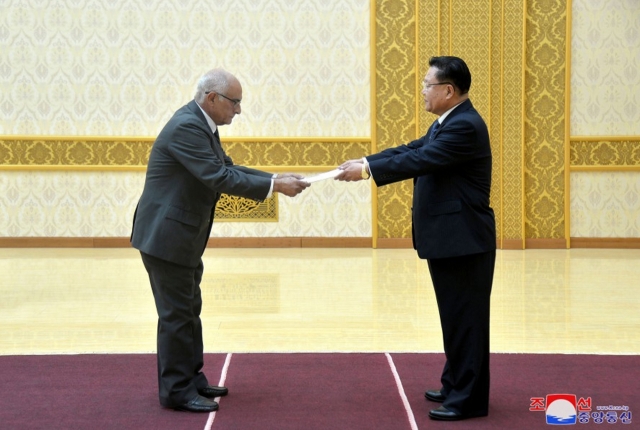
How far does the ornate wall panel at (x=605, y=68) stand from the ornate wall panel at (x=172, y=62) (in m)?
2.38

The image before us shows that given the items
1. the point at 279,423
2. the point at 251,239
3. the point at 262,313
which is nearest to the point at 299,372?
the point at 279,423

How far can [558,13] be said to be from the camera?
9094 mm

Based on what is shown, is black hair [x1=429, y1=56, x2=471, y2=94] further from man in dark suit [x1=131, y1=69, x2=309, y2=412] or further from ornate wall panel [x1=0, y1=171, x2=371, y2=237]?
ornate wall panel [x1=0, y1=171, x2=371, y2=237]

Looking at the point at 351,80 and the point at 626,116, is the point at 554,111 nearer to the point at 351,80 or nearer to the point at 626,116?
the point at 626,116

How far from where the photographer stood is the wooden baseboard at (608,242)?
9.25 metres

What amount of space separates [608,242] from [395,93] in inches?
117

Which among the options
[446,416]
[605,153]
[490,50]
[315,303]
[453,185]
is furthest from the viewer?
[605,153]

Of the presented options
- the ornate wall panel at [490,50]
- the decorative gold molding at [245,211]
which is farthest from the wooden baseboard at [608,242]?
the decorative gold molding at [245,211]

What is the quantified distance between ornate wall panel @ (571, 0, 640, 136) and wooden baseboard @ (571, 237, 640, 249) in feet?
3.90

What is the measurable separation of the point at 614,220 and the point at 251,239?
4.15m

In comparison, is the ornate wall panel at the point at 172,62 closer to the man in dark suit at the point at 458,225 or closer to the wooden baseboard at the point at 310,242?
the wooden baseboard at the point at 310,242

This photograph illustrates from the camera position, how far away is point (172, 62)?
914 centimetres

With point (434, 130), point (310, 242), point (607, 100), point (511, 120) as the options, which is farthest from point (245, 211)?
Answer: point (434, 130)

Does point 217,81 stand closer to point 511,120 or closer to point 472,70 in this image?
point 472,70
